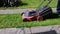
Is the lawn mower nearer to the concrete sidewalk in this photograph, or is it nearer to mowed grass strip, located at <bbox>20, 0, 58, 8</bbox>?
the concrete sidewalk

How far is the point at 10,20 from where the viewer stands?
31.1 feet

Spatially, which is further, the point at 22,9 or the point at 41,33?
the point at 22,9

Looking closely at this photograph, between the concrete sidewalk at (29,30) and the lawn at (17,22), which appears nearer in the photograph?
the concrete sidewalk at (29,30)

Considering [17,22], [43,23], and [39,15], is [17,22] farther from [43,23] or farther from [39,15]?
[43,23]

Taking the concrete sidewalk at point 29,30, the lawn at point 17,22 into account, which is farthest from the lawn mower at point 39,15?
the concrete sidewalk at point 29,30

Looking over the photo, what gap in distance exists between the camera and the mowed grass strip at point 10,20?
8.72m

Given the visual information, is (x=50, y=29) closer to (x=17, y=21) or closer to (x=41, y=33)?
(x=41, y=33)

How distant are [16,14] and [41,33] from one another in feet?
10.6

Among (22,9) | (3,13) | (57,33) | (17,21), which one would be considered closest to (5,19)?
(17,21)

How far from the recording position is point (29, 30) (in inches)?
314

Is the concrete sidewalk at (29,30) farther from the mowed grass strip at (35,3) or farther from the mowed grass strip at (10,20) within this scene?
the mowed grass strip at (35,3)

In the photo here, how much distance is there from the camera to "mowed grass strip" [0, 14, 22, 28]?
8717mm

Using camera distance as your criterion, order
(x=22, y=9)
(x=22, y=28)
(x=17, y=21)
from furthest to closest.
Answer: (x=22, y=9), (x=17, y=21), (x=22, y=28)

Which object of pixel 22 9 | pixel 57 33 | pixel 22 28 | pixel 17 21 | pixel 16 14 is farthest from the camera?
pixel 22 9
